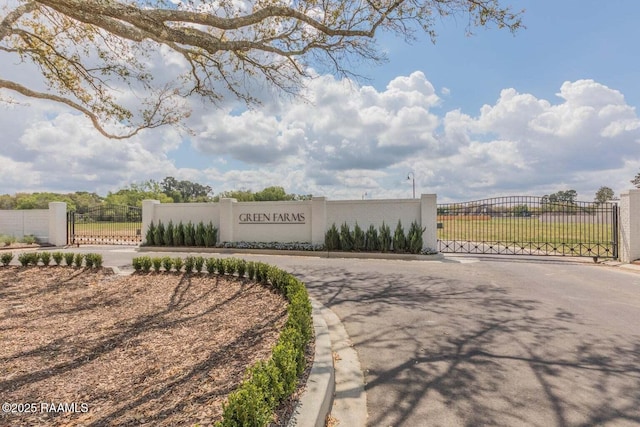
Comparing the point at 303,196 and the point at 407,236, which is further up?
the point at 303,196

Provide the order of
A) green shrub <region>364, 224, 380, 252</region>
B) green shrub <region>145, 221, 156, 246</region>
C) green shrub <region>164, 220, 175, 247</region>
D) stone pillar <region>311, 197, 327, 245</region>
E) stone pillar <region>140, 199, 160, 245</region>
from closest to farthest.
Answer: green shrub <region>364, 224, 380, 252</region>, stone pillar <region>311, 197, 327, 245</region>, green shrub <region>164, 220, 175, 247</region>, green shrub <region>145, 221, 156, 246</region>, stone pillar <region>140, 199, 160, 245</region>

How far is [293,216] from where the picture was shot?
15219mm

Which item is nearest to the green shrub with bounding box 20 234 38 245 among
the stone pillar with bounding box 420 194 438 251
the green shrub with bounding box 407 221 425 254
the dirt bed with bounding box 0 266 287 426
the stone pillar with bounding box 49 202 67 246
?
the stone pillar with bounding box 49 202 67 246

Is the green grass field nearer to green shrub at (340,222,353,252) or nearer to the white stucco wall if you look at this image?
green shrub at (340,222,353,252)

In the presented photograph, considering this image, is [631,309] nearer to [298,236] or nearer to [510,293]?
[510,293]

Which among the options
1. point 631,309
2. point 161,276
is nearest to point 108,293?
point 161,276

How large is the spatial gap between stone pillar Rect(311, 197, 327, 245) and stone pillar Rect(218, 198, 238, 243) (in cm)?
399

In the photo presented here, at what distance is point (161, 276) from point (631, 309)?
31.3 feet

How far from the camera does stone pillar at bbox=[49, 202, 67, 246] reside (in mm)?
18625

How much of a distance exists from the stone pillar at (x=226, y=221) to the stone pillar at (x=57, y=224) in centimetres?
987

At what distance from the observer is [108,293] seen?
7082 mm

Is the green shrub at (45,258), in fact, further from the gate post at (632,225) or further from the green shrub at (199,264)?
the gate post at (632,225)

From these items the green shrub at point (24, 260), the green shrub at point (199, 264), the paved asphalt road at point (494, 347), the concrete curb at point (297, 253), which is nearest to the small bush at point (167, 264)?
the green shrub at point (199, 264)

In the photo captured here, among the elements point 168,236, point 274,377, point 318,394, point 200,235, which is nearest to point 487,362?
point 318,394
